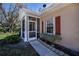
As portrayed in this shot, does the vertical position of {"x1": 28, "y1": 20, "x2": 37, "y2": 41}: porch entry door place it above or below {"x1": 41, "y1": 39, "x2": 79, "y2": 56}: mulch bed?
above

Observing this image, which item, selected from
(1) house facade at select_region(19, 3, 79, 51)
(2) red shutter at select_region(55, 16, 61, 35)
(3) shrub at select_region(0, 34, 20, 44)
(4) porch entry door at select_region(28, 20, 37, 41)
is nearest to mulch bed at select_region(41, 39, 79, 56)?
(1) house facade at select_region(19, 3, 79, 51)

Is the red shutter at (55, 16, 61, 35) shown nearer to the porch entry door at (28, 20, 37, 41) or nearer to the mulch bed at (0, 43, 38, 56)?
the mulch bed at (0, 43, 38, 56)

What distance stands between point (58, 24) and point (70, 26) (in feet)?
5.10

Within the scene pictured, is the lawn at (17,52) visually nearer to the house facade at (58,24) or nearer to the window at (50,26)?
the house facade at (58,24)

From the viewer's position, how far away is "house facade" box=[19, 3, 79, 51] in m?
7.70

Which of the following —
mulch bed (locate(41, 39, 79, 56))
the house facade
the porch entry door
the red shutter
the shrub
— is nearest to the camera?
mulch bed (locate(41, 39, 79, 56))

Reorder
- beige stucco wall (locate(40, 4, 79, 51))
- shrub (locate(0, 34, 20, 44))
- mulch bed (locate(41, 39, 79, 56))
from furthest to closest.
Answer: shrub (locate(0, 34, 20, 44)) < beige stucco wall (locate(40, 4, 79, 51)) < mulch bed (locate(41, 39, 79, 56))

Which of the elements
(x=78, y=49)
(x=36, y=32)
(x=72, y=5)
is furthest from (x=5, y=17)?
(x=78, y=49)

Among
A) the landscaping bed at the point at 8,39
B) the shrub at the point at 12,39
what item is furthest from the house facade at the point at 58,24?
the landscaping bed at the point at 8,39

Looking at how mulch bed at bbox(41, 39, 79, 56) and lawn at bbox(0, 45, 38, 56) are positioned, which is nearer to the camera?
mulch bed at bbox(41, 39, 79, 56)

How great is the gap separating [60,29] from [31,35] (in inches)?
163

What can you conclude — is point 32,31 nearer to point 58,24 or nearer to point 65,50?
point 58,24

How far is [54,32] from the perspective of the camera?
9.76 m

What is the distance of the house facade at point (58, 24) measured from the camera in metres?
7.70
